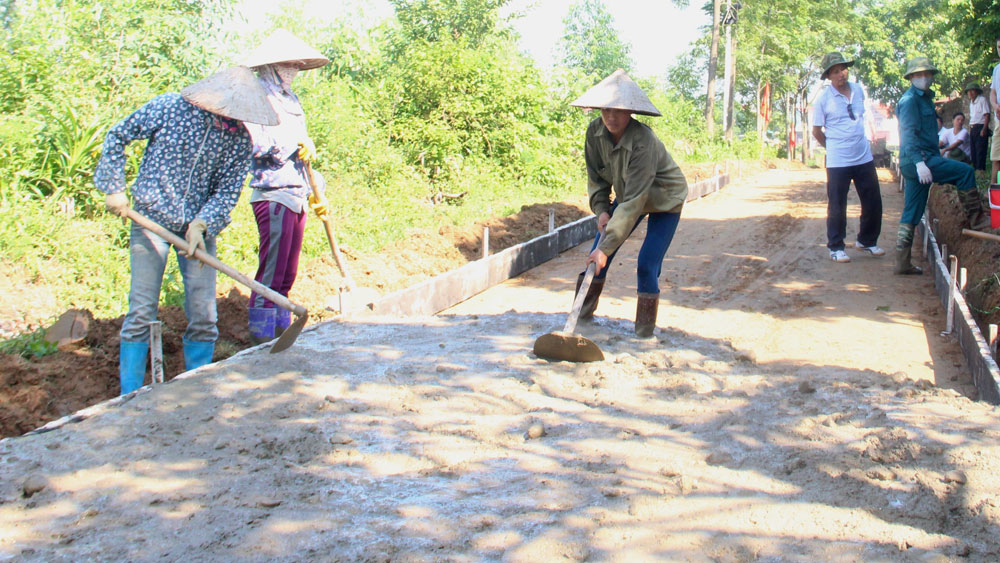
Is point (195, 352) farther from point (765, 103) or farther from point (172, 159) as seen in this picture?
point (765, 103)

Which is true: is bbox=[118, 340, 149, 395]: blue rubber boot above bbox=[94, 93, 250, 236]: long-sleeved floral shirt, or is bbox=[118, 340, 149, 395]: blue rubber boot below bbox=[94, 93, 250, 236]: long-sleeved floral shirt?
below

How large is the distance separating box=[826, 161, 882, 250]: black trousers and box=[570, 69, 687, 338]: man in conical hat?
11.5 feet

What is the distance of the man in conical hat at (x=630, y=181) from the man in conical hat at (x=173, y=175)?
1993 mm

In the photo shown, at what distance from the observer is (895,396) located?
4234 millimetres

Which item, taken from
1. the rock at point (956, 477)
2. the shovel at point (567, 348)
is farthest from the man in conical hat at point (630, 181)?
the rock at point (956, 477)

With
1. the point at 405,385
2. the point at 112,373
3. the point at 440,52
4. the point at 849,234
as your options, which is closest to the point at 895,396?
the point at 405,385

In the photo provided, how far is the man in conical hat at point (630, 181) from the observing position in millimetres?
5227

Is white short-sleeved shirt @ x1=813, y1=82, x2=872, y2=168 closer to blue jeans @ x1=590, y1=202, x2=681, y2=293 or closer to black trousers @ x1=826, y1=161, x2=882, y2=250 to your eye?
black trousers @ x1=826, y1=161, x2=882, y2=250

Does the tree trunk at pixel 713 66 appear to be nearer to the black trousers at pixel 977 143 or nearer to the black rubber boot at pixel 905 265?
the black trousers at pixel 977 143

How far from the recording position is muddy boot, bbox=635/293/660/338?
554 cm

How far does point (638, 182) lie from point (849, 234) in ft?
20.7

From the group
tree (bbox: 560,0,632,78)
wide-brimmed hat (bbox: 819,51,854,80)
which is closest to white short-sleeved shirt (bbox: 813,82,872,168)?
wide-brimmed hat (bbox: 819,51,854,80)

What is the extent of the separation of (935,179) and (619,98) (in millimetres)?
4301

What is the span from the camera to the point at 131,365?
14.3 ft
